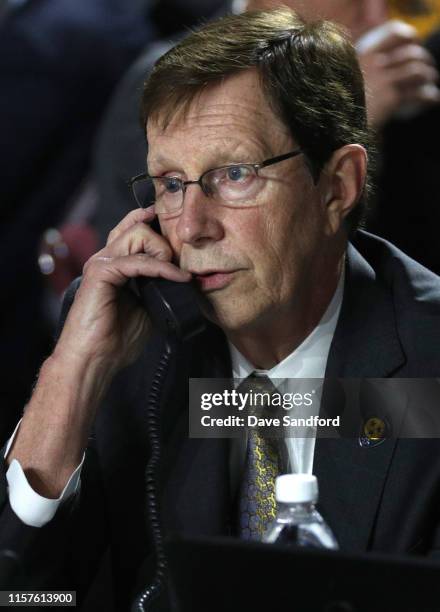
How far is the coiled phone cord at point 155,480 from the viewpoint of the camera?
5.97ft

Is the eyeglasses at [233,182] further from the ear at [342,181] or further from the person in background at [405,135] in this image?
the person in background at [405,135]

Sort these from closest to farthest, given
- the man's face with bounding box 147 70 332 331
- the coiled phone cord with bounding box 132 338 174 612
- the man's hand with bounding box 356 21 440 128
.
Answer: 1. the coiled phone cord with bounding box 132 338 174 612
2. the man's face with bounding box 147 70 332 331
3. the man's hand with bounding box 356 21 440 128

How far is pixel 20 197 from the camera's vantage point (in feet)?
12.9

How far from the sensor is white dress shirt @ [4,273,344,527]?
1.88 m

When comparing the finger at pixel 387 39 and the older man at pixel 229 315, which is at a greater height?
the finger at pixel 387 39

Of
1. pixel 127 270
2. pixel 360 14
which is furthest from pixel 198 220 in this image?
pixel 360 14

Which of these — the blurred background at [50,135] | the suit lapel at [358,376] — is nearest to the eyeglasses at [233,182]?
the suit lapel at [358,376]

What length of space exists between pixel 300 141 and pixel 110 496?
0.70 meters

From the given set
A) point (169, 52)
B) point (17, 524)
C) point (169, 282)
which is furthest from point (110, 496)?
point (169, 52)

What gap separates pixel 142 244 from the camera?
2033mm

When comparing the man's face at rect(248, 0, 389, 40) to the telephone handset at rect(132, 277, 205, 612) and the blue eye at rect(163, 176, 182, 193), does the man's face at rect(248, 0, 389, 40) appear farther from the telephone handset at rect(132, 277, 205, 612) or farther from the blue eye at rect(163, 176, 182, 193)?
the telephone handset at rect(132, 277, 205, 612)

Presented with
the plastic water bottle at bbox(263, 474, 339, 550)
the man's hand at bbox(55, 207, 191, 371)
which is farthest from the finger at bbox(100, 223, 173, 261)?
the plastic water bottle at bbox(263, 474, 339, 550)

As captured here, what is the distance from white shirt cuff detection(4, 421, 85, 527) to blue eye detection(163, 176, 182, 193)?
1.69 feet

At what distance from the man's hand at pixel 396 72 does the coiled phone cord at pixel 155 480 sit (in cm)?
106
